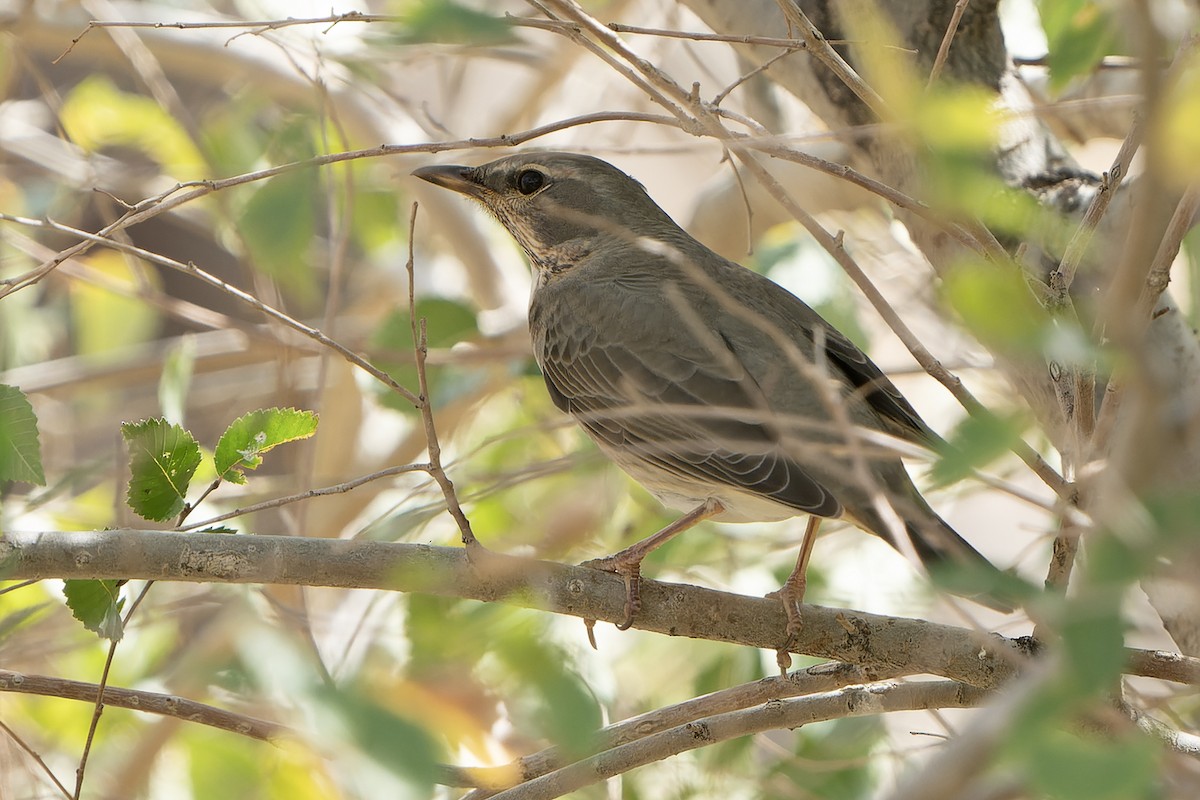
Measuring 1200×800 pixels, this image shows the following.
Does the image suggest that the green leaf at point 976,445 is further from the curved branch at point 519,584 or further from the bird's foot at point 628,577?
the bird's foot at point 628,577

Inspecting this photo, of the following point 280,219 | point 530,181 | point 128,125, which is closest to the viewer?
point 280,219

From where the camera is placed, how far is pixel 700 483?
3709 mm

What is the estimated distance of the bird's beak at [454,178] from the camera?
4750 millimetres

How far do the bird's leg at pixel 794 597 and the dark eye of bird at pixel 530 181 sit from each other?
1969 millimetres

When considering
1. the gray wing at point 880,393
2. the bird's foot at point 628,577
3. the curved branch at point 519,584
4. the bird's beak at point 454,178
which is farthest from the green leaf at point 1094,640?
the bird's beak at point 454,178

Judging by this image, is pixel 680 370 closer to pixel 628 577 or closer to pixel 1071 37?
pixel 628 577

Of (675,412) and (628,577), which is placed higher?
(675,412)

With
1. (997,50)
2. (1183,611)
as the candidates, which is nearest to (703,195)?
(997,50)

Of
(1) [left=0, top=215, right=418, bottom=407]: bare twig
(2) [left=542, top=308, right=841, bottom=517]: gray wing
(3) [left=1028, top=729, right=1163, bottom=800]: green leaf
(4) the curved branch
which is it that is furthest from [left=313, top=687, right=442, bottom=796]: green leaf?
(2) [left=542, top=308, right=841, bottom=517]: gray wing

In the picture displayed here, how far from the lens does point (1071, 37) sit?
3.35 m

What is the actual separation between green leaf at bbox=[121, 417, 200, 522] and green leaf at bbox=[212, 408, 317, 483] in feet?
0.30

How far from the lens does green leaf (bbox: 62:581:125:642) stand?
2.57 metres

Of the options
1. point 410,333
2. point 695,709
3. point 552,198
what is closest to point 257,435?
point 695,709

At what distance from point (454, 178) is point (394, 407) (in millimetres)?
1078
